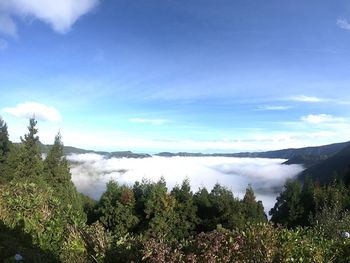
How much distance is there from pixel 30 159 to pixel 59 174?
3259 millimetres

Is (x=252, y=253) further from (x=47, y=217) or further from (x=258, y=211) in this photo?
(x=258, y=211)

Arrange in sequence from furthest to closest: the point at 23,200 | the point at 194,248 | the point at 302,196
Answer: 1. the point at 302,196
2. the point at 23,200
3. the point at 194,248

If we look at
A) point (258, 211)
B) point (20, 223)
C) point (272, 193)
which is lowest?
point (272, 193)

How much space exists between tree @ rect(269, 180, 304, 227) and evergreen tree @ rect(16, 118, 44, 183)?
26529 millimetres

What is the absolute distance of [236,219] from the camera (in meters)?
37.1

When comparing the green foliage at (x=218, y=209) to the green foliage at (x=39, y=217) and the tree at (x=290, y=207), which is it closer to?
the tree at (x=290, y=207)

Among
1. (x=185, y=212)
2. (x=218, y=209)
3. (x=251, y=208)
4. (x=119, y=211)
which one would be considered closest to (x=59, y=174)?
(x=119, y=211)

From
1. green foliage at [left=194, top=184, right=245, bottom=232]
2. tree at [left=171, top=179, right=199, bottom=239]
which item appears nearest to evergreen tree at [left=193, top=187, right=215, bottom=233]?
green foliage at [left=194, top=184, right=245, bottom=232]

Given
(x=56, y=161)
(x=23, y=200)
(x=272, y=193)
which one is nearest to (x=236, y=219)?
(x=56, y=161)

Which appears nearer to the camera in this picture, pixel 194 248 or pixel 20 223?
pixel 194 248

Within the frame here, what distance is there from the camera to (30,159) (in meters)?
39.4

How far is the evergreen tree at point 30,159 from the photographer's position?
37.9m

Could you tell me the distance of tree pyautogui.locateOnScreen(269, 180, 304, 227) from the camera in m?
46.3

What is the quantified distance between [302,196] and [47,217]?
4270 centimetres
